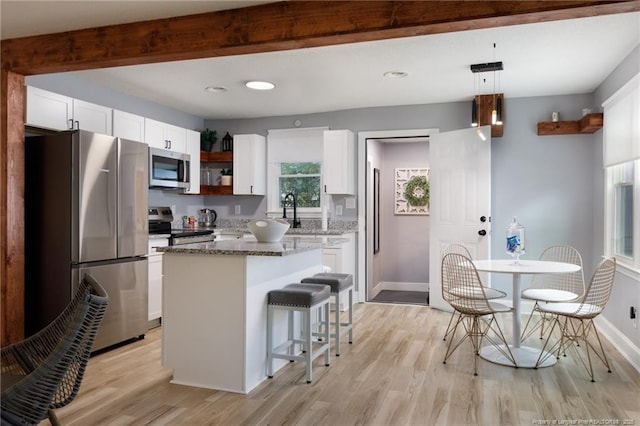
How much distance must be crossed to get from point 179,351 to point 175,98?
325 cm

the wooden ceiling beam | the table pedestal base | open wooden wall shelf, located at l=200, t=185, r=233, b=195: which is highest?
the wooden ceiling beam

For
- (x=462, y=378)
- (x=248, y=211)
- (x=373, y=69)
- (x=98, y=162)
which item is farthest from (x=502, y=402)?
(x=248, y=211)

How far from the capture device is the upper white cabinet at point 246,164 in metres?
6.32

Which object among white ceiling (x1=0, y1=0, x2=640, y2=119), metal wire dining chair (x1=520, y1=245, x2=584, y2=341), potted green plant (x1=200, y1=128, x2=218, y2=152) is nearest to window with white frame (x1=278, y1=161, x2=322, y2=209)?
white ceiling (x1=0, y1=0, x2=640, y2=119)

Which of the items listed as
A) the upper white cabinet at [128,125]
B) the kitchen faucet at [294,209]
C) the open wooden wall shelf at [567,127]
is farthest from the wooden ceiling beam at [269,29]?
the kitchen faucet at [294,209]

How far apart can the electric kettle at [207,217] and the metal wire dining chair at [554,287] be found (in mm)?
4097

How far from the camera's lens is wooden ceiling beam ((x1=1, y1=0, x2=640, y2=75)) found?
2.50 metres

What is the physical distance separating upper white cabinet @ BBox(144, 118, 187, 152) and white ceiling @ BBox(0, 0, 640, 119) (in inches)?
12.7

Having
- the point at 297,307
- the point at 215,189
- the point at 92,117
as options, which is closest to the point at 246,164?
the point at 215,189

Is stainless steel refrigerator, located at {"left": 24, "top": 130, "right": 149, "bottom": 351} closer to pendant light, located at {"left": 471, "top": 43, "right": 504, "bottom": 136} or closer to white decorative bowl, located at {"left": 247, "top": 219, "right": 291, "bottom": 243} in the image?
white decorative bowl, located at {"left": 247, "top": 219, "right": 291, "bottom": 243}

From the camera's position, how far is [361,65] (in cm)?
423

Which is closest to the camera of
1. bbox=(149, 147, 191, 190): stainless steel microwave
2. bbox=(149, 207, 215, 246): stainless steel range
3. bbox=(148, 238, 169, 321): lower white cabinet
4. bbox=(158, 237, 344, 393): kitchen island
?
bbox=(158, 237, 344, 393): kitchen island

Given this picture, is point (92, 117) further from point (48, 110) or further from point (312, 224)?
point (312, 224)

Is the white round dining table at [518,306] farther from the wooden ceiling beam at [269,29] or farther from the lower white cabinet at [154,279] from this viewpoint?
the lower white cabinet at [154,279]
